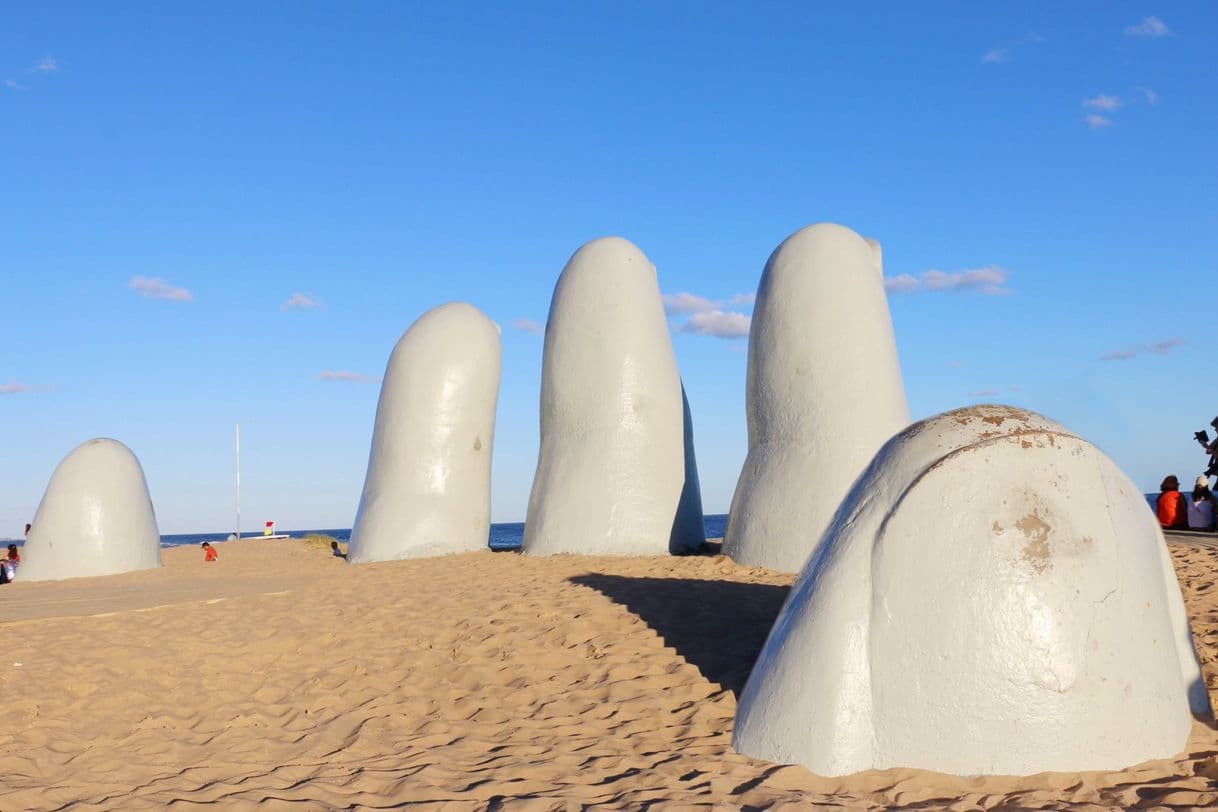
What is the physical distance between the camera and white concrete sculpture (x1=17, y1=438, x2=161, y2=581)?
547 inches

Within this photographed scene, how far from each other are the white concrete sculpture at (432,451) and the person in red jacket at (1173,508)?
356 inches

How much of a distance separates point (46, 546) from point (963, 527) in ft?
43.8

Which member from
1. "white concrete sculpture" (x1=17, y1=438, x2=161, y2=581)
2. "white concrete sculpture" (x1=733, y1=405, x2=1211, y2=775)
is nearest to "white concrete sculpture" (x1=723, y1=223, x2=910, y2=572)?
"white concrete sculpture" (x1=733, y1=405, x2=1211, y2=775)

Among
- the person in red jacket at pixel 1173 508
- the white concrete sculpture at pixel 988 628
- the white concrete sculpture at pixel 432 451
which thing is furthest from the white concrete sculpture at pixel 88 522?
the person in red jacket at pixel 1173 508

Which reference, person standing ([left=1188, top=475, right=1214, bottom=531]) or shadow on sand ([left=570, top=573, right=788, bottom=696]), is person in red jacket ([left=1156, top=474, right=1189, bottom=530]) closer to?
person standing ([left=1188, top=475, right=1214, bottom=531])

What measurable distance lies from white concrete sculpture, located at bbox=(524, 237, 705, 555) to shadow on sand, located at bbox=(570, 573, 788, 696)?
2304 millimetres

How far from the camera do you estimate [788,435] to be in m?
10.0

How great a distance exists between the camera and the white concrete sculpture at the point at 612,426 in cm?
1168

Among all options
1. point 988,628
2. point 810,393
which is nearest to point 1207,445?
point 810,393

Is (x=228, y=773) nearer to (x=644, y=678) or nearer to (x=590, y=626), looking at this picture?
(x=644, y=678)

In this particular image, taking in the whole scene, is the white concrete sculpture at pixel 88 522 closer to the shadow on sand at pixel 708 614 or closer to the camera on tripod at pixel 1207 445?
the shadow on sand at pixel 708 614

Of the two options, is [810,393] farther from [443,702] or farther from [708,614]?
[443,702]

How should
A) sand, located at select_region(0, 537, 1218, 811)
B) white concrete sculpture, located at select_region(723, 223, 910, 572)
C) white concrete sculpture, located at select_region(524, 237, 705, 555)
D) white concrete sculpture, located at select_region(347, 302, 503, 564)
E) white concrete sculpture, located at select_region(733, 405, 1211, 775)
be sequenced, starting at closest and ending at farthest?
white concrete sculpture, located at select_region(733, 405, 1211, 775)
sand, located at select_region(0, 537, 1218, 811)
white concrete sculpture, located at select_region(723, 223, 910, 572)
white concrete sculpture, located at select_region(524, 237, 705, 555)
white concrete sculpture, located at select_region(347, 302, 503, 564)

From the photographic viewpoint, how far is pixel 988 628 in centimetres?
409
